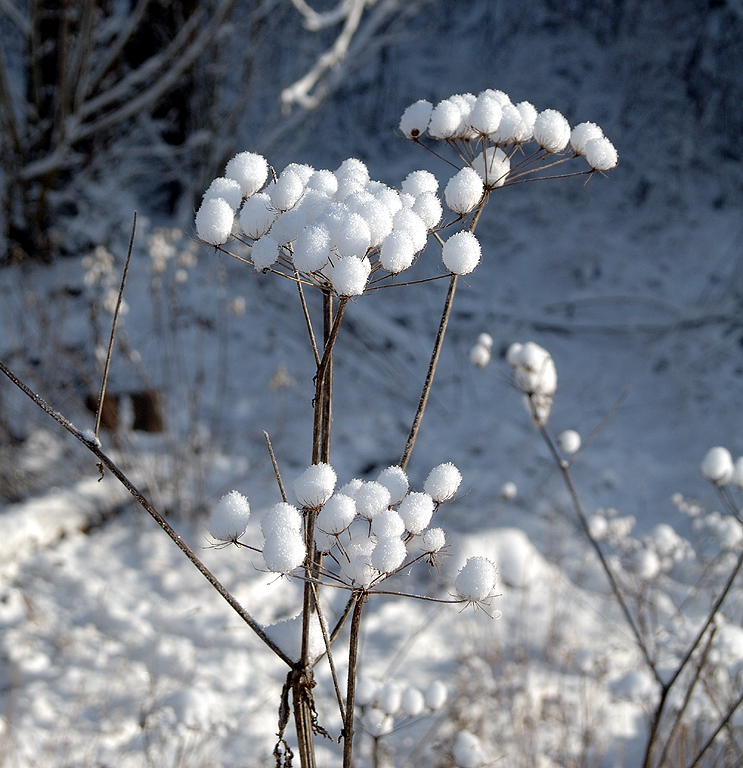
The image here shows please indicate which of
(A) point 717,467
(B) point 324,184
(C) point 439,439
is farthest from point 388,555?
(C) point 439,439

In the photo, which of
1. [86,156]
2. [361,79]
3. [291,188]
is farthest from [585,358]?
[291,188]

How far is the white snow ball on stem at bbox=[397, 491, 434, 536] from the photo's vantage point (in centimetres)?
47

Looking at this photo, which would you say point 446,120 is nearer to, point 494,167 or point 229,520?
point 494,167

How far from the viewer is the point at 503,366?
3465 millimetres

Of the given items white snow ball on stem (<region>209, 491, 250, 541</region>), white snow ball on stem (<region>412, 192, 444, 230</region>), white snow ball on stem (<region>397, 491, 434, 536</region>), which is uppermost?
white snow ball on stem (<region>412, 192, 444, 230</region>)

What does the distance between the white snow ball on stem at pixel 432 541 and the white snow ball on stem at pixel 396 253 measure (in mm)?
201

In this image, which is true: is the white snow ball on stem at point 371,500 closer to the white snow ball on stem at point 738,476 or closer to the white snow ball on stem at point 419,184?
the white snow ball on stem at point 419,184

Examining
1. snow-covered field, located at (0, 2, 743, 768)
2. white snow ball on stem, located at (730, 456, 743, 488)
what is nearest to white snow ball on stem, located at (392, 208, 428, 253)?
snow-covered field, located at (0, 2, 743, 768)

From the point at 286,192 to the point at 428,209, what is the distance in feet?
0.38

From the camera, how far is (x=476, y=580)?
442 millimetres

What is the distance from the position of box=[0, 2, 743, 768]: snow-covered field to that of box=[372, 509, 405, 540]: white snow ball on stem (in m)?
0.38

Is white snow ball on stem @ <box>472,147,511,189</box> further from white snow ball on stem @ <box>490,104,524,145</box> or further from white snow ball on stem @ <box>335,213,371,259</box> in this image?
white snow ball on stem @ <box>335,213,371,259</box>

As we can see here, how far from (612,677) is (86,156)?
3322 mm

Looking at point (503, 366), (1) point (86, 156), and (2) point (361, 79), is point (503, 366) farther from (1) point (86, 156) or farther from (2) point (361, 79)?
(1) point (86, 156)
